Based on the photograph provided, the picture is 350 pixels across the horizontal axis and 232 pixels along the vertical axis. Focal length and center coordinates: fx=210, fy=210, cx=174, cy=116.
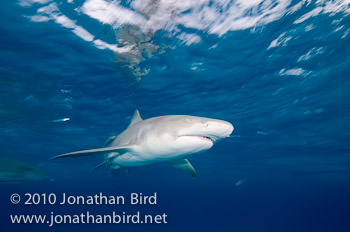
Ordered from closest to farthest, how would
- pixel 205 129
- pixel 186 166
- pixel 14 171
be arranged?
pixel 205 129, pixel 186 166, pixel 14 171

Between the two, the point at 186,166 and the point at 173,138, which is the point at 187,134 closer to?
the point at 173,138

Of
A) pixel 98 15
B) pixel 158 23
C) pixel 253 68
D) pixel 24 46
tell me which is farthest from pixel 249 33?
pixel 24 46

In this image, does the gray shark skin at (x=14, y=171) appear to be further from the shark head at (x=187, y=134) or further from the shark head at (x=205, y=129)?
the shark head at (x=205, y=129)

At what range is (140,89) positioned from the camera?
1276 cm

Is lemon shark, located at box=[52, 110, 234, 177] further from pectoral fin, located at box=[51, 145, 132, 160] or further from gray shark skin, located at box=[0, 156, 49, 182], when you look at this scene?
gray shark skin, located at box=[0, 156, 49, 182]

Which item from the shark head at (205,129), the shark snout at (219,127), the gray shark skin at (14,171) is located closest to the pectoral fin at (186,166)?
the shark head at (205,129)

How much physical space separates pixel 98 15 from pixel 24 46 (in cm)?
386

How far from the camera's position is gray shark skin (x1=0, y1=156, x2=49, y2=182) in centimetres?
666

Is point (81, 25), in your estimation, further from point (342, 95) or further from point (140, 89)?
point (342, 95)

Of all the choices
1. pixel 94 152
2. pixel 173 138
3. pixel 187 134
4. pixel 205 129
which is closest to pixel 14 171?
pixel 94 152

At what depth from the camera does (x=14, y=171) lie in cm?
677

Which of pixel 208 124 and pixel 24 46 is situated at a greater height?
pixel 24 46

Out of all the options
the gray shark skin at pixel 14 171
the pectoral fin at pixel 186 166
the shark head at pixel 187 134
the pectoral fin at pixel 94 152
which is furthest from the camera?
the gray shark skin at pixel 14 171

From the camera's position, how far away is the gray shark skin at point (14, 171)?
6.66m
